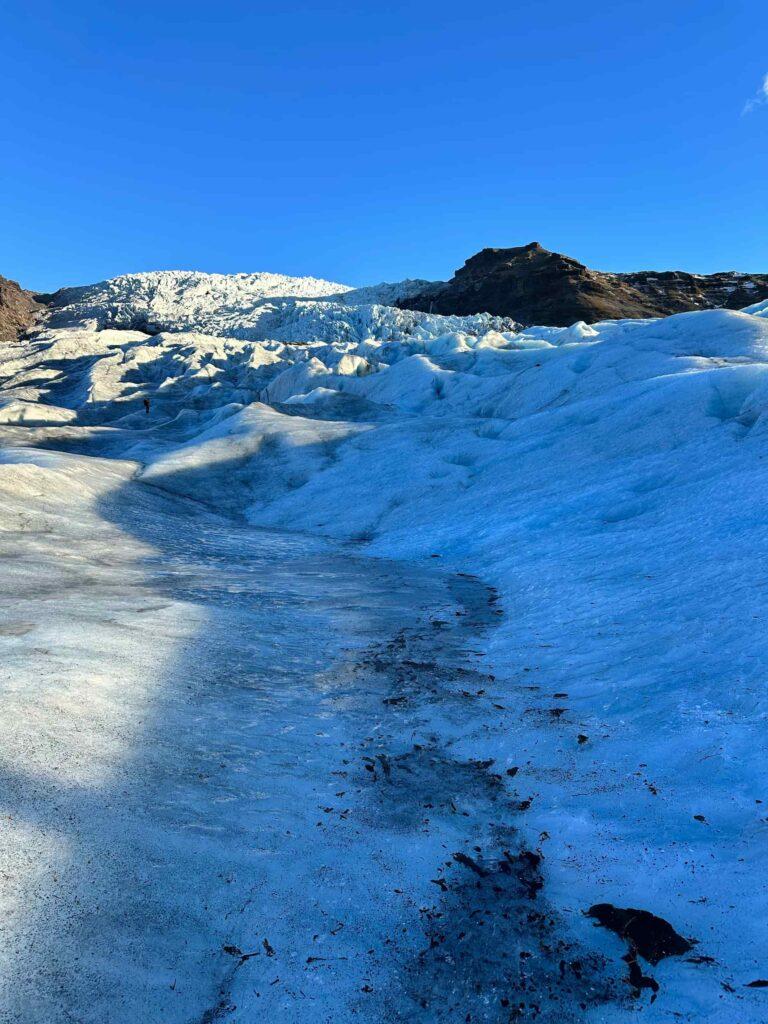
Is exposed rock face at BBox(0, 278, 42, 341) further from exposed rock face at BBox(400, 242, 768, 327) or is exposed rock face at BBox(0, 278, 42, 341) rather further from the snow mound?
exposed rock face at BBox(400, 242, 768, 327)

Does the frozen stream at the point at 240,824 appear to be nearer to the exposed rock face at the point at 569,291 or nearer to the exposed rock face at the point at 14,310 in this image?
the exposed rock face at the point at 569,291

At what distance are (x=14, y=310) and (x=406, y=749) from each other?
11748cm

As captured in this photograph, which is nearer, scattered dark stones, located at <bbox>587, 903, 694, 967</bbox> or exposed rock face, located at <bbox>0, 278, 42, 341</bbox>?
scattered dark stones, located at <bbox>587, 903, 694, 967</bbox>

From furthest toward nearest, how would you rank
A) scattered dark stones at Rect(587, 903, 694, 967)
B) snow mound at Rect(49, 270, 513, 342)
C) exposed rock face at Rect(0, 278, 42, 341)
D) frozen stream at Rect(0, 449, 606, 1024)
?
exposed rock face at Rect(0, 278, 42, 341) < snow mound at Rect(49, 270, 513, 342) < scattered dark stones at Rect(587, 903, 694, 967) < frozen stream at Rect(0, 449, 606, 1024)

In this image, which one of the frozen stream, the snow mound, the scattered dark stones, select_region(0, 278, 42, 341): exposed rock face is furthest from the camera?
select_region(0, 278, 42, 341): exposed rock face

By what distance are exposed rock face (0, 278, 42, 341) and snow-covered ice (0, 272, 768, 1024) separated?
94.5m

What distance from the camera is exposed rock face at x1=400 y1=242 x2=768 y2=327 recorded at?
86875 millimetres

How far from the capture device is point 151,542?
14.8 metres

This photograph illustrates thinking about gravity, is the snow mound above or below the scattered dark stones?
above

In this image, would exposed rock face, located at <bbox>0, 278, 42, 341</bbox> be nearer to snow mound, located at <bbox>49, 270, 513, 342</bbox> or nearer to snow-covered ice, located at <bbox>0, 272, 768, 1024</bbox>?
snow mound, located at <bbox>49, 270, 513, 342</bbox>

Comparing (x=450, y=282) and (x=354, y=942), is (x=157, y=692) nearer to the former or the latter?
(x=354, y=942)

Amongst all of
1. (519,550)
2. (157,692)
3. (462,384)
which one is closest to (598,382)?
(462,384)

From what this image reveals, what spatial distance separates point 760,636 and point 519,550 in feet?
21.9

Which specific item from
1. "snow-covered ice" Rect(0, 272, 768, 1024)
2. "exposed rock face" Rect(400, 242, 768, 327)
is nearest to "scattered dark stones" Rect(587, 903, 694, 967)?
"snow-covered ice" Rect(0, 272, 768, 1024)
